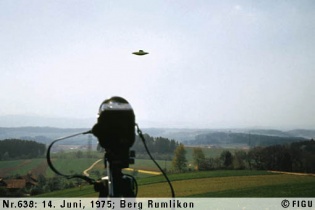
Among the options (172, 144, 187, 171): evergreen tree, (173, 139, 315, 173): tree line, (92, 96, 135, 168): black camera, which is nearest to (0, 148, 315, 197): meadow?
(172, 144, 187, 171): evergreen tree

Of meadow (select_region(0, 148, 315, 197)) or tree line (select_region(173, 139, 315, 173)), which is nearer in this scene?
meadow (select_region(0, 148, 315, 197))

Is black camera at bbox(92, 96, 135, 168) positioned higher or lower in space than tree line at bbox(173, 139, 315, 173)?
higher

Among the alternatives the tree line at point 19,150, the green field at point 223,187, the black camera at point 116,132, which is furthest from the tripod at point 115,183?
the tree line at point 19,150

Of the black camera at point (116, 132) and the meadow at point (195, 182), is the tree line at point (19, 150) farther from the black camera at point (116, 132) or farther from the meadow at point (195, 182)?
the black camera at point (116, 132)

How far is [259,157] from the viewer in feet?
177

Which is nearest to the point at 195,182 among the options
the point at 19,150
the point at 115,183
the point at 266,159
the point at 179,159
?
the point at 179,159

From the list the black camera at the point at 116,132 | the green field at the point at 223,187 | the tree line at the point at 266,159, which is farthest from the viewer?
the tree line at the point at 266,159

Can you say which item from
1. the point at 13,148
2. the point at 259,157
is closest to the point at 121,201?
the point at 13,148

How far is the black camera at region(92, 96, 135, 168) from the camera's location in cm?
176

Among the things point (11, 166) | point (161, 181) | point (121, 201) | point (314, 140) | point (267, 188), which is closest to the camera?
point (121, 201)

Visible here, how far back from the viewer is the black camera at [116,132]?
1.76m

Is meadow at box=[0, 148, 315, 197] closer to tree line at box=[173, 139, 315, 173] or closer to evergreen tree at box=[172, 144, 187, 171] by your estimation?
evergreen tree at box=[172, 144, 187, 171]

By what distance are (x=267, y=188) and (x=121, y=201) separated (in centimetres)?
3376

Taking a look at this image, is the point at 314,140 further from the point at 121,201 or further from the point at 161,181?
the point at 121,201
